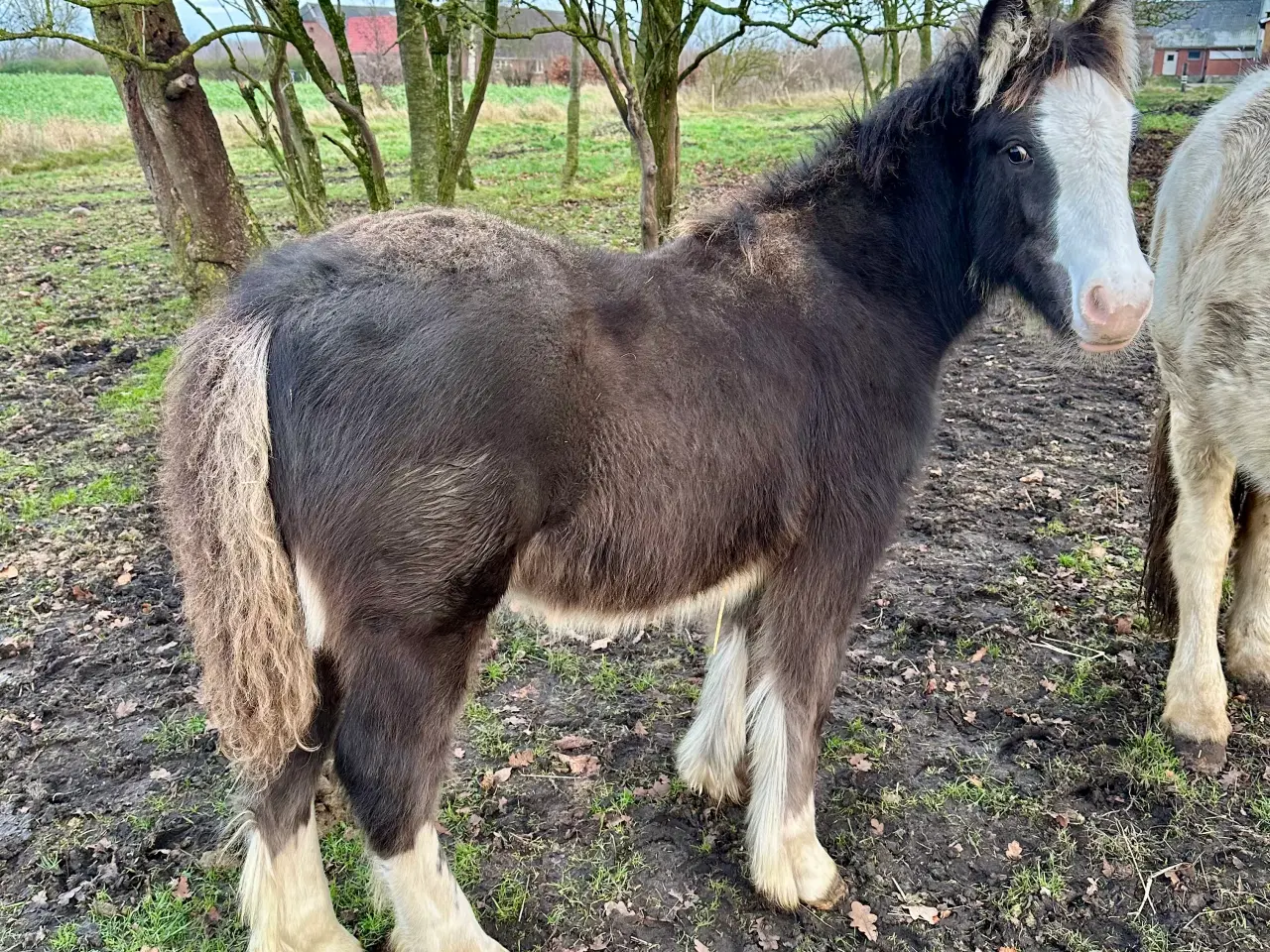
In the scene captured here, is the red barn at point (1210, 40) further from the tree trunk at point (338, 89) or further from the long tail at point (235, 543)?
the long tail at point (235, 543)

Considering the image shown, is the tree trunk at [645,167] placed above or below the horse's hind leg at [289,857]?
above

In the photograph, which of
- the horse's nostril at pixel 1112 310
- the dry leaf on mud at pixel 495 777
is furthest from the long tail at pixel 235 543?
the horse's nostril at pixel 1112 310

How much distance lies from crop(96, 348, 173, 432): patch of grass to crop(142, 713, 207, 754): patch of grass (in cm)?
314

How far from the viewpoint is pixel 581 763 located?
10.6ft

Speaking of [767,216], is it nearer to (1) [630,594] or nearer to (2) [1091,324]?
(2) [1091,324]

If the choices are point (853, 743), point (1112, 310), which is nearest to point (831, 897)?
point (853, 743)

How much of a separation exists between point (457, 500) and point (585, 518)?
37 centimetres

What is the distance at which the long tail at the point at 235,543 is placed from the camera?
1918mm

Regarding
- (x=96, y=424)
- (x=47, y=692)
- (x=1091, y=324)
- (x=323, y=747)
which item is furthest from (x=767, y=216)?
(x=96, y=424)

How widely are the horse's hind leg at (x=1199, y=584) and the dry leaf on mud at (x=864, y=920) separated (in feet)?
5.22

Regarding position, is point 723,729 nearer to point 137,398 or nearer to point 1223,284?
point 1223,284

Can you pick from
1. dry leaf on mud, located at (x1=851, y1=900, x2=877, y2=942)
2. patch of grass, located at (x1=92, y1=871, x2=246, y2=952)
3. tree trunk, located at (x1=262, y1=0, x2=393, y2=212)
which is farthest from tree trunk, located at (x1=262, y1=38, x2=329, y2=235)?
dry leaf on mud, located at (x1=851, y1=900, x2=877, y2=942)

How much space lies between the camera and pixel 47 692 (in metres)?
3.44

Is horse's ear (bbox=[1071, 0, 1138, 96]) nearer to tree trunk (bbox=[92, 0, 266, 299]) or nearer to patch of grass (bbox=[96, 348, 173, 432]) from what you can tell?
tree trunk (bbox=[92, 0, 266, 299])
